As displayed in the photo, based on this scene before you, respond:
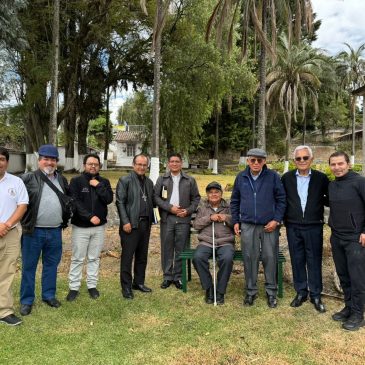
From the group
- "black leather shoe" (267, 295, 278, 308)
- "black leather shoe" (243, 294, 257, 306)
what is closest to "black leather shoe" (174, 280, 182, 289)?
"black leather shoe" (243, 294, 257, 306)

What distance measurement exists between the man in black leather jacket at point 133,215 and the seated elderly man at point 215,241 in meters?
0.69

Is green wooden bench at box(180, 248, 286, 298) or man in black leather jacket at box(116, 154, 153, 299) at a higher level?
man in black leather jacket at box(116, 154, 153, 299)

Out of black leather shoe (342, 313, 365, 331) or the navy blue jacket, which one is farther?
the navy blue jacket

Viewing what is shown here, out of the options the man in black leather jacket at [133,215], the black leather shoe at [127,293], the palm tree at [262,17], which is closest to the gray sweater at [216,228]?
the man in black leather jacket at [133,215]

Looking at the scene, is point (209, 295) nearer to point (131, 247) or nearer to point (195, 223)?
point (195, 223)

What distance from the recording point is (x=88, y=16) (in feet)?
64.7

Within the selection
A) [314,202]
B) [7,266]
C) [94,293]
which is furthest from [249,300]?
[7,266]

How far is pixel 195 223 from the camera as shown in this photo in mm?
5305

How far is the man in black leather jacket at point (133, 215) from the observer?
199 inches

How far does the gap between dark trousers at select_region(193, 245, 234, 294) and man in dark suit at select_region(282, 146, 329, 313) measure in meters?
0.77

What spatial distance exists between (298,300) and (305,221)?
97 cm

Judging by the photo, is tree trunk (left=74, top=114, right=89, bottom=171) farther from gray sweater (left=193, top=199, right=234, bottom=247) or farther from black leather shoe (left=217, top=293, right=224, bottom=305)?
black leather shoe (left=217, top=293, right=224, bottom=305)

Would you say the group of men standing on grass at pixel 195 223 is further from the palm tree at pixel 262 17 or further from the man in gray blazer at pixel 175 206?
the palm tree at pixel 262 17

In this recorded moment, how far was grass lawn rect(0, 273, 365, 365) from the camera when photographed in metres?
3.51
